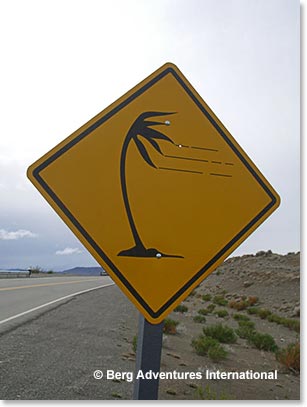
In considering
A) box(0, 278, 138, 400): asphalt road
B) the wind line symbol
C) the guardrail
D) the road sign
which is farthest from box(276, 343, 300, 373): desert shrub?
the guardrail

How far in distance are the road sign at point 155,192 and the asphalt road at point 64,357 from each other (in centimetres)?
303

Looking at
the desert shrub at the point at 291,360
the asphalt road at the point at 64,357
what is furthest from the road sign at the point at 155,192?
the desert shrub at the point at 291,360

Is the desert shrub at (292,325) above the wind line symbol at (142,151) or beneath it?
beneath

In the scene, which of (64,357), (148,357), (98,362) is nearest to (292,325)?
(98,362)

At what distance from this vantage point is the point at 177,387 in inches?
191

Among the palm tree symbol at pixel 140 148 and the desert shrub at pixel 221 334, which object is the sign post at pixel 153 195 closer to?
the palm tree symbol at pixel 140 148

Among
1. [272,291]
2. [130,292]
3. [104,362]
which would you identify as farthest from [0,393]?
[272,291]

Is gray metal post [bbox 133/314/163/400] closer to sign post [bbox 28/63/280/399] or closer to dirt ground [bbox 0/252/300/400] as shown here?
sign post [bbox 28/63/280/399]

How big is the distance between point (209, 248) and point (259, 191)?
419 millimetres

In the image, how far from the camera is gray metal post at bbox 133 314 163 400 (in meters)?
1.62

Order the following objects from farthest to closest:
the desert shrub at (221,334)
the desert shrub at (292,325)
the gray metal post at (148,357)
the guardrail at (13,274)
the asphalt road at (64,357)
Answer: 1. the guardrail at (13,274)
2. the desert shrub at (292,325)
3. the desert shrub at (221,334)
4. the asphalt road at (64,357)
5. the gray metal post at (148,357)

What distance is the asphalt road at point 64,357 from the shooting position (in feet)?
13.9

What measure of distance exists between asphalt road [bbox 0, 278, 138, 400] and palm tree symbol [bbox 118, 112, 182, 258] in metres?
3.07

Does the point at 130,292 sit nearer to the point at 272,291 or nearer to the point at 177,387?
the point at 177,387
